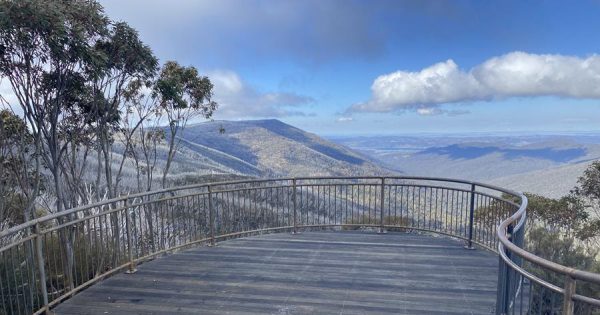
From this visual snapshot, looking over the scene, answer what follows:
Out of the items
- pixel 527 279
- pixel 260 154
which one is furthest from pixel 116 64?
pixel 260 154

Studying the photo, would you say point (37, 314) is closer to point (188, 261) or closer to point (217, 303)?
point (217, 303)

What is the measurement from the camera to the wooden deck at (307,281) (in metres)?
5.11

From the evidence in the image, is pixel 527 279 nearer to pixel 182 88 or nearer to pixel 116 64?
pixel 116 64

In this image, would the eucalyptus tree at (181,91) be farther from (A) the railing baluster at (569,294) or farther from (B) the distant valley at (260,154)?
(B) the distant valley at (260,154)

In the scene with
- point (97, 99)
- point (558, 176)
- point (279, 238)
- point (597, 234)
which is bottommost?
point (558, 176)

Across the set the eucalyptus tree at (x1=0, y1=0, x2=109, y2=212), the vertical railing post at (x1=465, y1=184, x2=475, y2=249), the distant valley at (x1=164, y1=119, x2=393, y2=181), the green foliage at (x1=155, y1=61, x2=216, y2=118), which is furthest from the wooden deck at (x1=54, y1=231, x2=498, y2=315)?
the distant valley at (x1=164, y1=119, x2=393, y2=181)

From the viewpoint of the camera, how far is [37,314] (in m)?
4.78

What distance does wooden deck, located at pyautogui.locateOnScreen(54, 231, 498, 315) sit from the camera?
5.11 metres

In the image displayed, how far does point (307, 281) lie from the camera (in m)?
5.94

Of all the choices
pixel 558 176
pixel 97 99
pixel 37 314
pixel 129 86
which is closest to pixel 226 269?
pixel 37 314

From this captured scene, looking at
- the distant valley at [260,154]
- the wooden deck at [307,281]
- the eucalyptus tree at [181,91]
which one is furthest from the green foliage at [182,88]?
the distant valley at [260,154]

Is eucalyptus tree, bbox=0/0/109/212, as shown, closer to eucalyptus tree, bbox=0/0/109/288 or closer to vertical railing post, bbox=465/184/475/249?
eucalyptus tree, bbox=0/0/109/288

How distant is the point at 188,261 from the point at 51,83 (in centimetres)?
400

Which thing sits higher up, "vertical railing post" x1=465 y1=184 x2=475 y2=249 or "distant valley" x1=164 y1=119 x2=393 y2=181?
"vertical railing post" x1=465 y1=184 x2=475 y2=249
